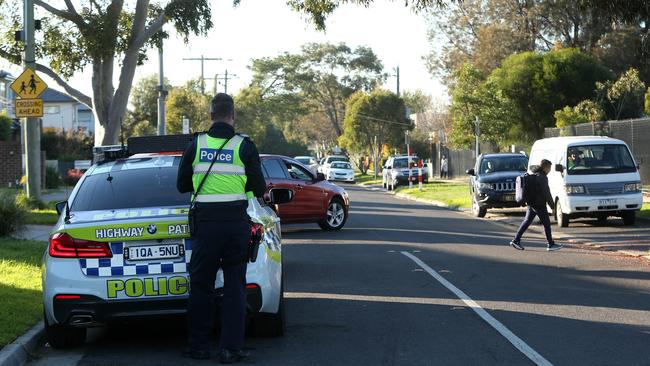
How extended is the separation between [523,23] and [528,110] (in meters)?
9.33

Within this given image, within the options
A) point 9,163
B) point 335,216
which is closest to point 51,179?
point 9,163

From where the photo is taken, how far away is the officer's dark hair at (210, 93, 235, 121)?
7117 mm

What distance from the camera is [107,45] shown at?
26594 millimetres

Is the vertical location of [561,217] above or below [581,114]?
below

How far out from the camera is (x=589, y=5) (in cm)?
1630

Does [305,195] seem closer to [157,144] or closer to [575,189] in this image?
[575,189]

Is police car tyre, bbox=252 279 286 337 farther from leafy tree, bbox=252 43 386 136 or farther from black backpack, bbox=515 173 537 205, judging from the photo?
leafy tree, bbox=252 43 386 136

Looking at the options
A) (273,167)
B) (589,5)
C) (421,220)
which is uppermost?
(589,5)

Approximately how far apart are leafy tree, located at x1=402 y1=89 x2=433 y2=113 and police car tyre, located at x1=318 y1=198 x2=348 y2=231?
8322 centimetres

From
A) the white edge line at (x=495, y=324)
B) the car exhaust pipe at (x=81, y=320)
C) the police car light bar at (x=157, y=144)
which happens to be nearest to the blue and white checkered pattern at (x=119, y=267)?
the car exhaust pipe at (x=81, y=320)

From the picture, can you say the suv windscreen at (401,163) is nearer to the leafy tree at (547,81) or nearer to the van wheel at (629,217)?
the leafy tree at (547,81)

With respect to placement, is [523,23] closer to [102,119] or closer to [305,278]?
[102,119]

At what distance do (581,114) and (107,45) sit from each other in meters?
23.5

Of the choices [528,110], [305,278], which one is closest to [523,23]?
[528,110]
